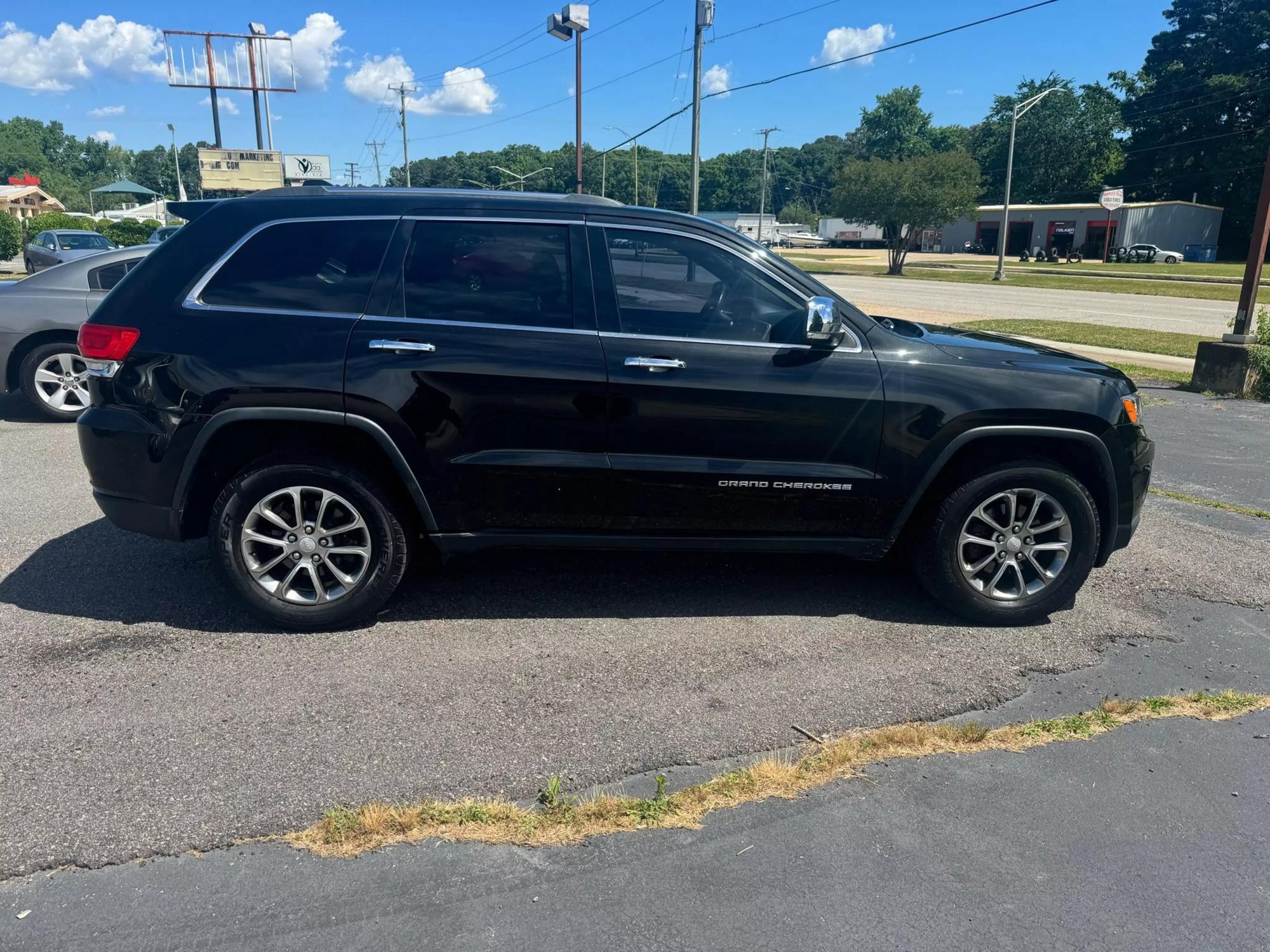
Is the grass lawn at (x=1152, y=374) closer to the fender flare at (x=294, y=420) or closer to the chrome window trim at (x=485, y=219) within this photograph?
the chrome window trim at (x=485, y=219)

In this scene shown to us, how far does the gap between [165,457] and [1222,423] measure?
383 inches

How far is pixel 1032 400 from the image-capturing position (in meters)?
4.16

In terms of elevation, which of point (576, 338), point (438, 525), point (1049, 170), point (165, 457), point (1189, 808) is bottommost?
point (1189, 808)

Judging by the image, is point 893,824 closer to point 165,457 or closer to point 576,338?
point 576,338

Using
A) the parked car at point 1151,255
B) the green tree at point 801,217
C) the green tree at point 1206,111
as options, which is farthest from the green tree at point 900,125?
the parked car at point 1151,255

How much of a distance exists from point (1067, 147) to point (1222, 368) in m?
85.8

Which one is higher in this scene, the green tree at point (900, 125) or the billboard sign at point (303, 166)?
the green tree at point (900, 125)

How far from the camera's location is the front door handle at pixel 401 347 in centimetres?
388

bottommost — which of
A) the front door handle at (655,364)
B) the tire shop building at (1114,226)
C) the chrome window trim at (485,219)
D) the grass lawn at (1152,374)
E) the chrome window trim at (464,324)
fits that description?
the grass lawn at (1152,374)

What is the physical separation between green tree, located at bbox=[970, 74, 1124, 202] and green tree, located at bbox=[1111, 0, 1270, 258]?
6.94 feet

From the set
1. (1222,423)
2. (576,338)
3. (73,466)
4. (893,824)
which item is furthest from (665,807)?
(1222,423)

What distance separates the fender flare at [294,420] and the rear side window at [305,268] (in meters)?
0.45

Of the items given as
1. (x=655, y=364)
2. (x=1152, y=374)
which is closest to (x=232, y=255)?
(x=655, y=364)

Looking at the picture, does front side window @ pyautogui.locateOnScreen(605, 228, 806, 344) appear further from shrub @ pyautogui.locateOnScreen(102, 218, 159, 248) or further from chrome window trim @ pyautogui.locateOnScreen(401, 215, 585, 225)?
shrub @ pyautogui.locateOnScreen(102, 218, 159, 248)
